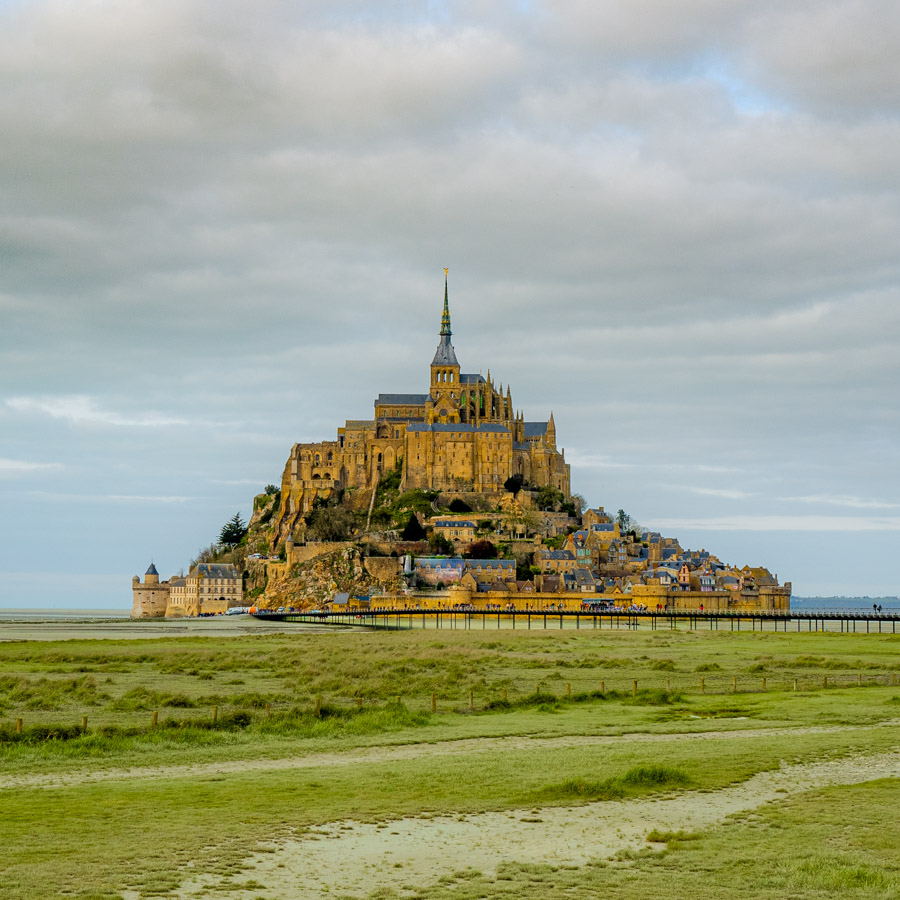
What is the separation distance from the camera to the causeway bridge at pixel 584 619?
412 feet

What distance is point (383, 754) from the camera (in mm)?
31625

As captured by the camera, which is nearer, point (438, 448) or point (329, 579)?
point (329, 579)

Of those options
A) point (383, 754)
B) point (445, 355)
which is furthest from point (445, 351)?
point (383, 754)

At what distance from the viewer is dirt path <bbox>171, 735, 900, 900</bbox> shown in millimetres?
17922

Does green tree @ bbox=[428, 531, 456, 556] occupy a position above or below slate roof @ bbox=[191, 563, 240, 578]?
above

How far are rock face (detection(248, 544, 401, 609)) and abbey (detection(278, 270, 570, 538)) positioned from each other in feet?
43.7

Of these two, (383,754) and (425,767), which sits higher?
(425,767)

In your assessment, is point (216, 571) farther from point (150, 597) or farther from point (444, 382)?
point (444, 382)

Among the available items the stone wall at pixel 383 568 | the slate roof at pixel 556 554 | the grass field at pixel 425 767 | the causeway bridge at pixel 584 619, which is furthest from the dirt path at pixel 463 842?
the stone wall at pixel 383 568

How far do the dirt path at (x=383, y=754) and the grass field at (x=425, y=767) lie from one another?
0.14 metres

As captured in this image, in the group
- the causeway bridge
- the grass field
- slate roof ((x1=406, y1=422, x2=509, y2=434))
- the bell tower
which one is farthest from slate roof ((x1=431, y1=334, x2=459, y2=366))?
the grass field

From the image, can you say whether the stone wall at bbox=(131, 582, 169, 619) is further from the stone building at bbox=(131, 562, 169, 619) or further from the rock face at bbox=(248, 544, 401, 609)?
the rock face at bbox=(248, 544, 401, 609)

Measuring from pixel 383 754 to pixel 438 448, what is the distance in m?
144

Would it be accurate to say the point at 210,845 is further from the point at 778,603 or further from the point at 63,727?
the point at 778,603
